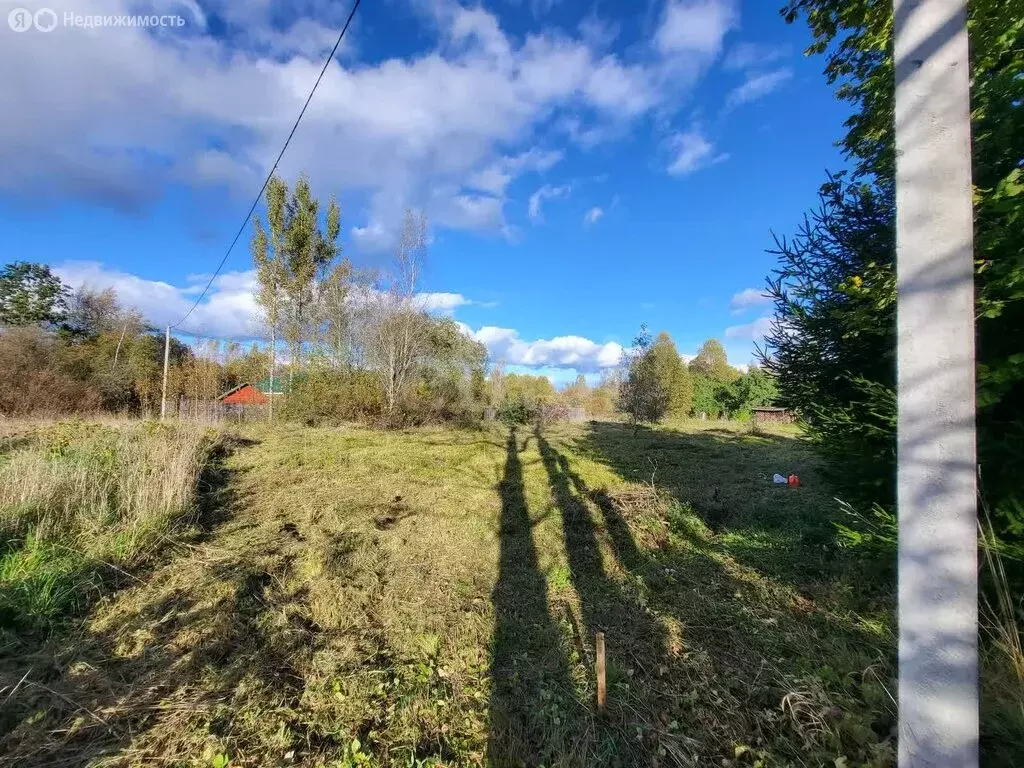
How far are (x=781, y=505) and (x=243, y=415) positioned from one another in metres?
17.2

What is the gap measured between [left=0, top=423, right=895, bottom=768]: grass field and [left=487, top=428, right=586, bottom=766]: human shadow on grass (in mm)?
15

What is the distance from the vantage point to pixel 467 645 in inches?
120

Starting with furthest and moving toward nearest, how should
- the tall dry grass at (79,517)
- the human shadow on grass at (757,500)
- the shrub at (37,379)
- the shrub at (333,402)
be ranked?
the shrub at (333,402) → the shrub at (37,379) → the human shadow on grass at (757,500) → the tall dry grass at (79,517)

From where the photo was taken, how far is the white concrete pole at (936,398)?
112 cm

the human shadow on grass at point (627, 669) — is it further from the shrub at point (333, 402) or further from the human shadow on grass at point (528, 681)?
the shrub at point (333, 402)

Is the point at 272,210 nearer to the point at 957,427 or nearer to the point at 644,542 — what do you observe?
the point at 644,542

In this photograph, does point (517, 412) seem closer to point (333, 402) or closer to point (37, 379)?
point (333, 402)

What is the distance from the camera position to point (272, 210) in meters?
17.5

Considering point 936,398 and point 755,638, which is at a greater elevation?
point 936,398

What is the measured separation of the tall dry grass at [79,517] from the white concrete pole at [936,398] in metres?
4.66

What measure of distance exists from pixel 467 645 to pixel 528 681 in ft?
1.79

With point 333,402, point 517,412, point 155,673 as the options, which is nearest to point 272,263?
point 333,402

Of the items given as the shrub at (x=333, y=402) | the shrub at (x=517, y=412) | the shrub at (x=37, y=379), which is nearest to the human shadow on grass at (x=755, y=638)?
the shrub at (x=333, y=402)

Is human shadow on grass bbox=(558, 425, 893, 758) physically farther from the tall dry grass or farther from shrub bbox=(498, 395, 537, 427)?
shrub bbox=(498, 395, 537, 427)
